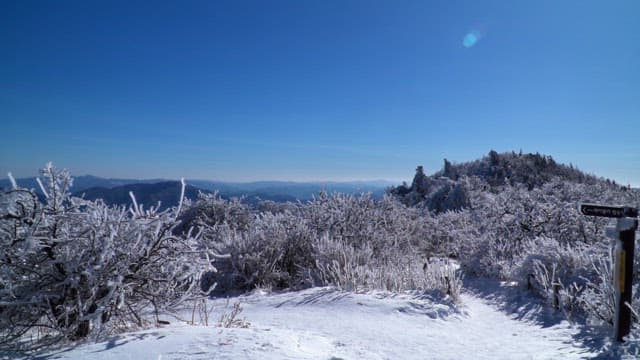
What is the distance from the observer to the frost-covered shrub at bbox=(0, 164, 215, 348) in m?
3.17

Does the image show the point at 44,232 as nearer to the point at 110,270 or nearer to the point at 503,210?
the point at 110,270

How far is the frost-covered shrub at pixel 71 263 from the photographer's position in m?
3.17

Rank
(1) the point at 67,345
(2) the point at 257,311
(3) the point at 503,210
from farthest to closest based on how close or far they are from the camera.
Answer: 1. (3) the point at 503,210
2. (2) the point at 257,311
3. (1) the point at 67,345

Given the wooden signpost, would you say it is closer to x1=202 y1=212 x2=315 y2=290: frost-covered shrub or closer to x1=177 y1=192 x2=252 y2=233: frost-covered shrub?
x1=202 y1=212 x2=315 y2=290: frost-covered shrub

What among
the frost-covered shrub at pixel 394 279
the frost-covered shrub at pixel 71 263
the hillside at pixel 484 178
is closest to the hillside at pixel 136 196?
the frost-covered shrub at pixel 71 263

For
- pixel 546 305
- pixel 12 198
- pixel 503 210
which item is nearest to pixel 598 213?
pixel 546 305

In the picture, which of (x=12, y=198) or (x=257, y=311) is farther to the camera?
(x=257, y=311)

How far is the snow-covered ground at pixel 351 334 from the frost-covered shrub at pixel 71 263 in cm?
41

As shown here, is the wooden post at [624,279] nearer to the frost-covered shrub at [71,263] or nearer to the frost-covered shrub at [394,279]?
the frost-covered shrub at [394,279]

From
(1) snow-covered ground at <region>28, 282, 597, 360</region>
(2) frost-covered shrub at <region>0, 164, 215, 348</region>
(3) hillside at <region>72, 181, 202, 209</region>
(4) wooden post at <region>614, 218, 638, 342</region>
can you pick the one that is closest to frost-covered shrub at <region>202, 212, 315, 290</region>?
(1) snow-covered ground at <region>28, 282, 597, 360</region>

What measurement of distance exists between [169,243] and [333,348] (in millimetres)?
2199

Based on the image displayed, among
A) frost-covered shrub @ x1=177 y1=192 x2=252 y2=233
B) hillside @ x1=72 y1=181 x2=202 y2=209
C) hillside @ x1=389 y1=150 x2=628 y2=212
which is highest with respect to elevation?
hillside @ x1=389 y1=150 x2=628 y2=212

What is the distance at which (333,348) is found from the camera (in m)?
3.97

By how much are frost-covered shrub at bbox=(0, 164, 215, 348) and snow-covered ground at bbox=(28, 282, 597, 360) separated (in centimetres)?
41
